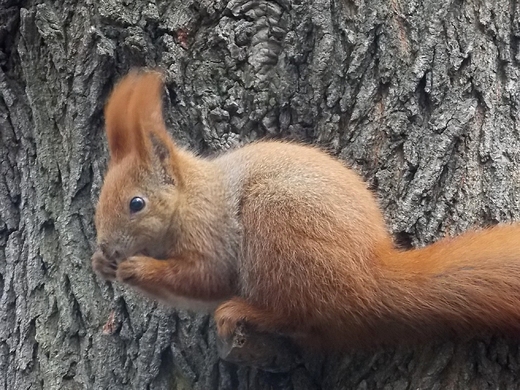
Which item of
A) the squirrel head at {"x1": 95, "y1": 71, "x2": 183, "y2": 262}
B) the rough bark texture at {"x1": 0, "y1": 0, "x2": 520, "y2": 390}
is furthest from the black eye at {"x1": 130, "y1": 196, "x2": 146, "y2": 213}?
the rough bark texture at {"x1": 0, "y1": 0, "x2": 520, "y2": 390}

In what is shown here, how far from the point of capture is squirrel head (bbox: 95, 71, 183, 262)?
206 cm

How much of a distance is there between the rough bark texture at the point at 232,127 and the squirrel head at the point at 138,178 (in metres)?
0.19

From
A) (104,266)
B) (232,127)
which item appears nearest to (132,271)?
(104,266)

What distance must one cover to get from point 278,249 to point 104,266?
499mm

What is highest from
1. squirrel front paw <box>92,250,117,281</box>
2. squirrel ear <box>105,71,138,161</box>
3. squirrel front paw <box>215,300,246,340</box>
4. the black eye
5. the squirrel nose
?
squirrel ear <box>105,71,138,161</box>

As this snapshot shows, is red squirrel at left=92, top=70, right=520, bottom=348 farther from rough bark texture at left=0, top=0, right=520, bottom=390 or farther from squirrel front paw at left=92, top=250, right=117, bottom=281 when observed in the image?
rough bark texture at left=0, top=0, right=520, bottom=390

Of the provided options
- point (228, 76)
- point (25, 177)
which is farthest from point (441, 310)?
point (25, 177)

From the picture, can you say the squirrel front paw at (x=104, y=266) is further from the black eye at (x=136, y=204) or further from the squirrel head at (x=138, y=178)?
the black eye at (x=136, y=204)

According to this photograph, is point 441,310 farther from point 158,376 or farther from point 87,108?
point 87,108

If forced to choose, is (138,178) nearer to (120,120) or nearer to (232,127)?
(120,120)

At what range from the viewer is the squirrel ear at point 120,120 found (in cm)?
206

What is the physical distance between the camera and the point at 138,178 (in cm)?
212

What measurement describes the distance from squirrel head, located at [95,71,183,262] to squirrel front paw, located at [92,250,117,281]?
12 mm

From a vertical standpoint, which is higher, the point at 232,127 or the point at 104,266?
the point at 232,127
